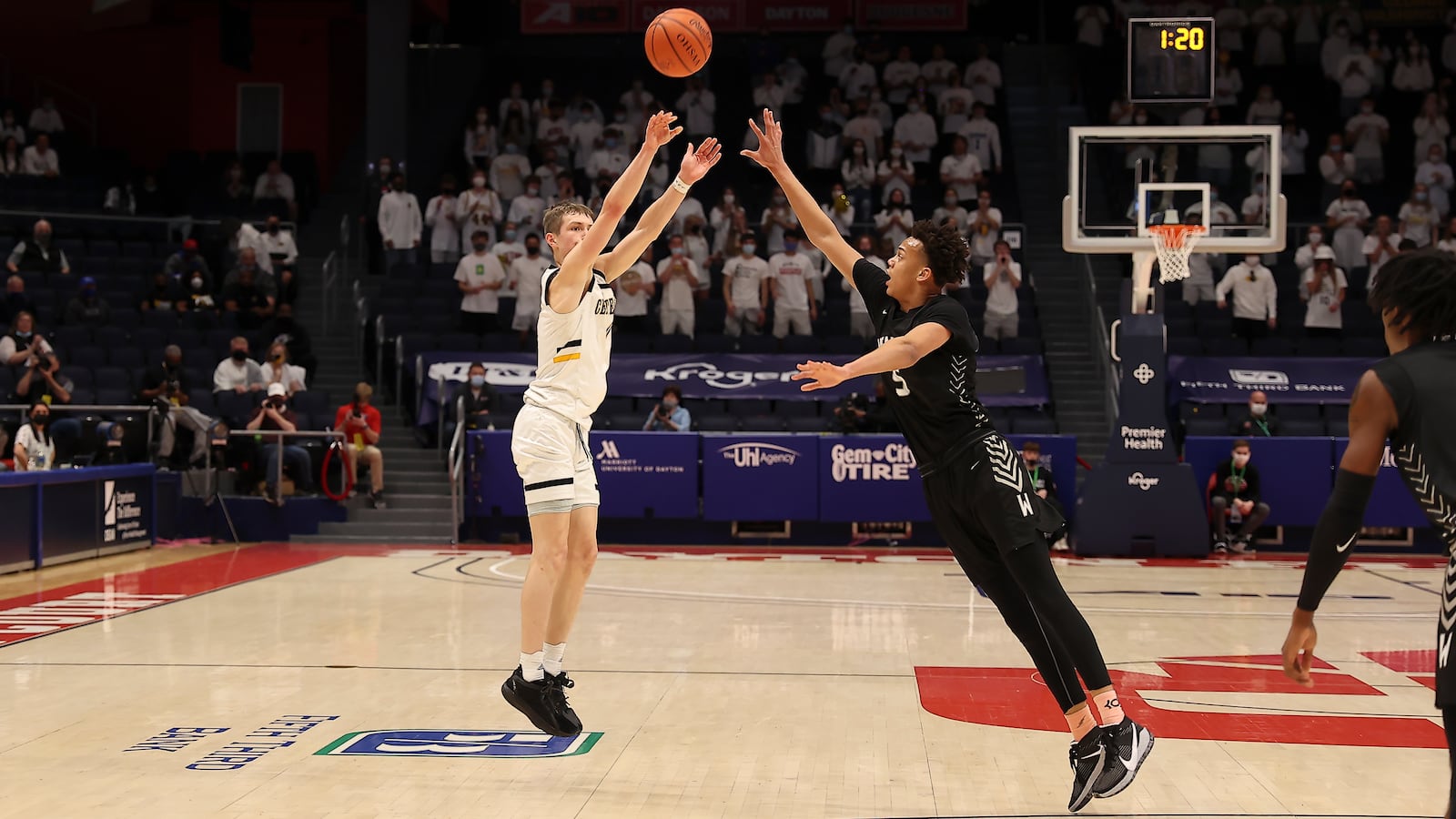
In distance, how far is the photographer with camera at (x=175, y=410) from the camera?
1592 centimetres

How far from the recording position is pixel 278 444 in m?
16.2

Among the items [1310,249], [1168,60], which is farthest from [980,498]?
[1310,249]

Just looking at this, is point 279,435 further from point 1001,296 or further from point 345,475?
point 1001,296

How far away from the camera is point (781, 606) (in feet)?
33.6

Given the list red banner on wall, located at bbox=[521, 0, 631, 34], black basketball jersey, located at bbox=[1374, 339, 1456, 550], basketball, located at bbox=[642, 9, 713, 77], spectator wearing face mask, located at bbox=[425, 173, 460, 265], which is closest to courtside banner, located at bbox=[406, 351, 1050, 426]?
spectator wearing face mask, located at bbox=[425, 173, 460, 265]

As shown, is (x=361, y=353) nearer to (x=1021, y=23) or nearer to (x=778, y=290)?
(x=778, y=290)

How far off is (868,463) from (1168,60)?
5.54m

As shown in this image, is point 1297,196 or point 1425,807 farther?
point 1297,196

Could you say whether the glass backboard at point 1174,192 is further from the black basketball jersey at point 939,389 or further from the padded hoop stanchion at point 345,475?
the black basketball jersey at point 939,389

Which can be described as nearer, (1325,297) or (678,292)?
(1325,297)

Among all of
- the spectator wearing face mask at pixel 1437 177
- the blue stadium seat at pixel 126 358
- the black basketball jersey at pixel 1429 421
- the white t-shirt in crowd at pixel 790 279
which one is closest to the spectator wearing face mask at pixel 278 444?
the blue stadium seat at pixel 126 358

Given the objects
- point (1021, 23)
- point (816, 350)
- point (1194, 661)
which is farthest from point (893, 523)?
point (1021, 23)

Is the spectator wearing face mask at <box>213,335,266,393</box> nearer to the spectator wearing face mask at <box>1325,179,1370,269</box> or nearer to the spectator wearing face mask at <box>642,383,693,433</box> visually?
the spectator wearing face mask at <box>642,383,693,433</box>

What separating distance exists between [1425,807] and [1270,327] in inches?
577
